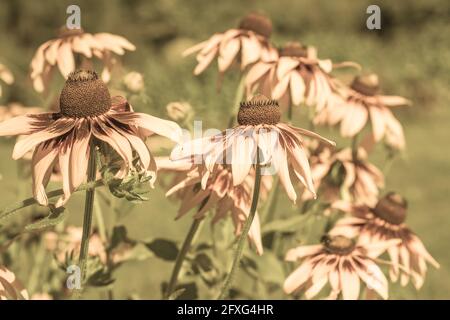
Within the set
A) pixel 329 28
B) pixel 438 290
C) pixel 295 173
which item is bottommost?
pixel 438 290

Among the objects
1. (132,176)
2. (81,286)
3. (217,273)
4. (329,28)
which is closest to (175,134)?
(132,176)

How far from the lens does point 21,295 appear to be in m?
1.47

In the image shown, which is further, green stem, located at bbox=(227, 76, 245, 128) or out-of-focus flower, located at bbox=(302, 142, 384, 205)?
out-of-focus flower, located at bbox=(302, 142, 384, 205)

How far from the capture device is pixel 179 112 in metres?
1.86

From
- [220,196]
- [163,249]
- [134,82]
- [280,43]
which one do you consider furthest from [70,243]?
[280,43]

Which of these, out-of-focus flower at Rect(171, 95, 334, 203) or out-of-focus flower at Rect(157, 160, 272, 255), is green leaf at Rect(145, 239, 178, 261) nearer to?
out-of-focus flower at Rect(157, 160, 272, 255)

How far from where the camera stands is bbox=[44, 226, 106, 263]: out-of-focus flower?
1893 mm

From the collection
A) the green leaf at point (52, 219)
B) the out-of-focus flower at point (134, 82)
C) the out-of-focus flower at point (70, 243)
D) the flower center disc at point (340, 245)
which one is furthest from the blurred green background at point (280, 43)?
the green leaf at point (52, 219)

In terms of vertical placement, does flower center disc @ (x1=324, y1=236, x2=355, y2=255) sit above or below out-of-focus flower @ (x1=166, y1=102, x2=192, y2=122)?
below

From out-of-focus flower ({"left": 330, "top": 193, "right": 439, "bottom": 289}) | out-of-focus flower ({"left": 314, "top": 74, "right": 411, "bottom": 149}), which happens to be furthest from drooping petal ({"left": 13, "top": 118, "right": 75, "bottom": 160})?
out-of-focus flower ({"left": 314, "top": 74, "right": 411, "bottom": 149})

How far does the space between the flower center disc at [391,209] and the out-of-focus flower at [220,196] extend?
0.45 m

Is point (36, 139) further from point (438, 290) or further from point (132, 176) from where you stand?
point (438, 290)

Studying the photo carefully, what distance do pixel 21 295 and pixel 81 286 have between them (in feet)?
0.54

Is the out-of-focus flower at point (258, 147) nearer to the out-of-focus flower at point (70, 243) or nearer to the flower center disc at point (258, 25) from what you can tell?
the out-of-focus flower at point (70, 243)
